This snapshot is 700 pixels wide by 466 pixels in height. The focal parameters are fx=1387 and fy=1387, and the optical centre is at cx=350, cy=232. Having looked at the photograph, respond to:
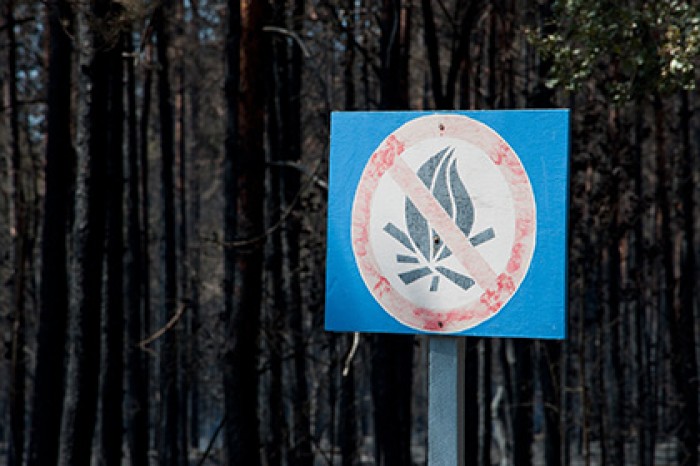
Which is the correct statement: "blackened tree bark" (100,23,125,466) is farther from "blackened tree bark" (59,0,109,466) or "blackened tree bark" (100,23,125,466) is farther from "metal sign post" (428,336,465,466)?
"metal sign post" (428,336,465,466)

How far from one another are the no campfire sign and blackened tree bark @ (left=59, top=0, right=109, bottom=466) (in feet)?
25.9

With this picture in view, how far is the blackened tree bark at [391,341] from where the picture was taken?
49.6 ft

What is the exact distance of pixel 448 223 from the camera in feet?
12.9

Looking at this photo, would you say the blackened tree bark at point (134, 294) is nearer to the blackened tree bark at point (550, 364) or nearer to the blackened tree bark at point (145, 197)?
the blackened tree bark at point (145, 197)

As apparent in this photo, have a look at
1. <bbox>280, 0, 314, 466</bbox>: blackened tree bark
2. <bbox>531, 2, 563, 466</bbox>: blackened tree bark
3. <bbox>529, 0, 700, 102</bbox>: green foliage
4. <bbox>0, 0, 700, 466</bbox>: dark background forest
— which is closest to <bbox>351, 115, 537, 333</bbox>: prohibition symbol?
<bbox>0, 0, 700, 466</bbox>: dark background forest

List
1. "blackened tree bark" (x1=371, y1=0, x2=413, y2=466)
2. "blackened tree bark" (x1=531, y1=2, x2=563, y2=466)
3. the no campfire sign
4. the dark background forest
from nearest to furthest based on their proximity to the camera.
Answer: the no campfire sign < the dark background forest < "blackened tree bark" (x1=531, y1=2, x2=563, y2=466) < "blackened tree bark" (x1=371, y1=0, x2=413, y2=466)

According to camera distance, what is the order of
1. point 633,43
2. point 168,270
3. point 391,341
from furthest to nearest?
1. point 168,270
2. point 391,341
3. point 633,43

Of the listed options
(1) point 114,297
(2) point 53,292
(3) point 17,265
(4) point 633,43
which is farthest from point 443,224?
(3) point 17,265

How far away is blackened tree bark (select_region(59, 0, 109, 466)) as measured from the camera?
38.3 feet

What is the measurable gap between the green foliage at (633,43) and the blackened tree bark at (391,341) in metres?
3.03

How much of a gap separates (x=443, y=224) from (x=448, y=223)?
2 cm

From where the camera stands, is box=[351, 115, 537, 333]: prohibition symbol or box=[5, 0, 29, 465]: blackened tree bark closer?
box=[351, 115, 537, 333]: prohibition symbol

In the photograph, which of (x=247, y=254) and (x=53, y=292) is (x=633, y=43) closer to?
(x=247, y=254)

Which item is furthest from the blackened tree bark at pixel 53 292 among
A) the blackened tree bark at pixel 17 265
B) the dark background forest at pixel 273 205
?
the blackened tree bark at pixel 17 265
